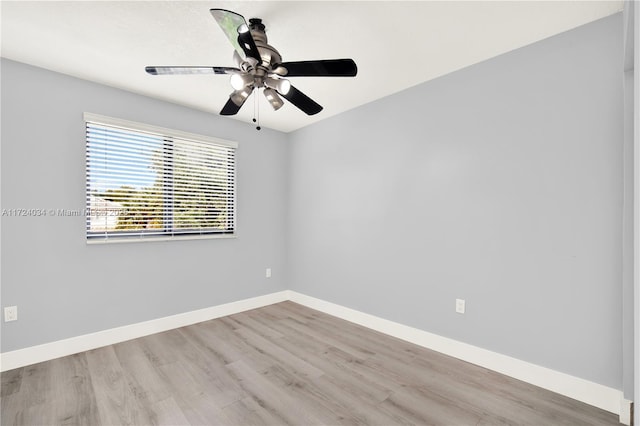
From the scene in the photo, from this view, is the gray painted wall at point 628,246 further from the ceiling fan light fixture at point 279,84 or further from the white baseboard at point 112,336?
the white baseboard at point 112,336

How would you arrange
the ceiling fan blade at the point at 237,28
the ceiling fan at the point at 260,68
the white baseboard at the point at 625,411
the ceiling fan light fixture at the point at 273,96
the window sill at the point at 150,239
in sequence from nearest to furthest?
1. the ceiling fan blade at the point at 237,28
2. the ceiling fan at the point at 260,68
3. the white baseboard at the point at 625,411
4. the ceiling fan light fixture at the point at 273,96
5. the window sill at the point at 150,239

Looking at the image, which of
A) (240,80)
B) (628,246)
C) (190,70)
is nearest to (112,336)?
(190,70)

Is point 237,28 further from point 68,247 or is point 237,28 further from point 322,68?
point 68,247

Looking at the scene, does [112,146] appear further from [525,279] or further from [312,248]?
[525,279]

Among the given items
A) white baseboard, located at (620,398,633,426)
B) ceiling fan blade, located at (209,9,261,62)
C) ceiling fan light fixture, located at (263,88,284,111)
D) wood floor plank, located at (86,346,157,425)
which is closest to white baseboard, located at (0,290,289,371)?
wood floor plank, located at (86,346,157,425)

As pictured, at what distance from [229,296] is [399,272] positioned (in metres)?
2.15

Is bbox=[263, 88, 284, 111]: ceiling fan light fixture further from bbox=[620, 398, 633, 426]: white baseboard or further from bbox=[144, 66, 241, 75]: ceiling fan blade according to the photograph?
bbox=[620, 398, 633, 426]: white baseboard

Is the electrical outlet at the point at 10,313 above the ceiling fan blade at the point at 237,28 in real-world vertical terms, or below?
below

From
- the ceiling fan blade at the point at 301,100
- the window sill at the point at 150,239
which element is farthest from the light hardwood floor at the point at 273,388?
the ceiling fan blade at the point at 301,100

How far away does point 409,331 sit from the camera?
285 centimetres

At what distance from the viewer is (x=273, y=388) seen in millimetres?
2090

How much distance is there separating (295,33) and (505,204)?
80.2 inches

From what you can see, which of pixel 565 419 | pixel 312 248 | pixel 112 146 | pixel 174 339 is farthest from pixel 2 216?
pixel 565 419

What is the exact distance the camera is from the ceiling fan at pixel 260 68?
1.56 metres
